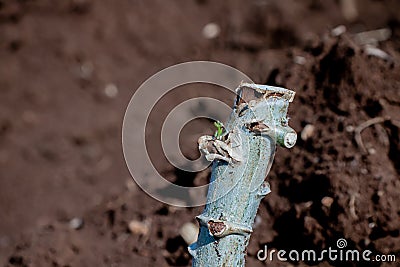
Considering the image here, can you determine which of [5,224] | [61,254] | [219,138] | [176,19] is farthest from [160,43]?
[219,138]

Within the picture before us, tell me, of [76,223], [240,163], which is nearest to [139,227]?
[76,223]

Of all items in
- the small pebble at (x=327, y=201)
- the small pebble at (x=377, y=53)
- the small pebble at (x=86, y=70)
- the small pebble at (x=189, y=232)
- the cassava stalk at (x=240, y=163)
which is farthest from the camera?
the small pebble at (x=86, y=70)

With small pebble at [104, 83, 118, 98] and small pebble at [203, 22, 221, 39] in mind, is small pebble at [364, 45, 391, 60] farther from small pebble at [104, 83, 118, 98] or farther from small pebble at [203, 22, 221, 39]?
small pebble at [104, 83, 118, 98]

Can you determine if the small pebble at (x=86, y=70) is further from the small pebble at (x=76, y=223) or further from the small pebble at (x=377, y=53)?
the small pebble at (x=377, y=53)

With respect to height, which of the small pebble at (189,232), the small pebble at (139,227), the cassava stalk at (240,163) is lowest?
the cassava stalk at (240,163)

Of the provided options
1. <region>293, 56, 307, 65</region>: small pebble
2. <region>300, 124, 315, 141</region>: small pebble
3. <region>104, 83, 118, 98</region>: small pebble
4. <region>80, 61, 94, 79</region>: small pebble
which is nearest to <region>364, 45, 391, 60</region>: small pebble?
<region>293, 56, 307, 65</region>: small pebble

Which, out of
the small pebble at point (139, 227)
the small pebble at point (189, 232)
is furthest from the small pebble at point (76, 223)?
the small pebble at point (189, 232)
